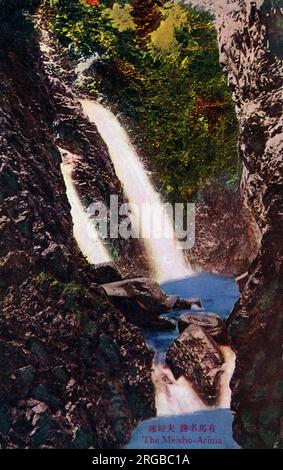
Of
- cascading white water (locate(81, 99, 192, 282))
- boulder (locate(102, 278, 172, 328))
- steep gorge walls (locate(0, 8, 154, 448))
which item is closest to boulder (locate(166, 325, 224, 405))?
steep gorge walls (locate(0, 8, 154, 448))

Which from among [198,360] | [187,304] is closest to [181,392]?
[198,360]

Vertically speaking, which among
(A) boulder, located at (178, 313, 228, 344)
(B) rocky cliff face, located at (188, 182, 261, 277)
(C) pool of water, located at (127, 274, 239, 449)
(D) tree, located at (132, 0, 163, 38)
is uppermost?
(D) tree, located at (132, 0, 163, 38)

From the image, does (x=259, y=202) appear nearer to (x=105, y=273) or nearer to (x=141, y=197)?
(x=105, y=273)

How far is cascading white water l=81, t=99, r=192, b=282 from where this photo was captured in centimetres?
645

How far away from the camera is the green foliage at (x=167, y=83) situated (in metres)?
6.45

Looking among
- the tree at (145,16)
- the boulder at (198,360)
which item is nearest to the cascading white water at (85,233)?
the boulder at (198,360)

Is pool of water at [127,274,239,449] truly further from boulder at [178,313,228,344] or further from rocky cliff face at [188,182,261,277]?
rocky cliff face at [188,182,261,277]

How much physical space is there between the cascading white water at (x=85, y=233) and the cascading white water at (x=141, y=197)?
1.26 feet

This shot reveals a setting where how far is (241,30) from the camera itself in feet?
16.5

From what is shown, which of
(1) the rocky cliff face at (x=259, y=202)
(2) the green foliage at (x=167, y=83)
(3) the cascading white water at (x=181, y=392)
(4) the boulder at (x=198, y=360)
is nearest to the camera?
(1) the rocky cliff face at (x=259, y=202)

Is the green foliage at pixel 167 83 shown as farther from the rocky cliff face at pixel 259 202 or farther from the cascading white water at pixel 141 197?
the rocky cliff face at pixel 259 202

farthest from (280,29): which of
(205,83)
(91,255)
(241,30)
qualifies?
(91,255)

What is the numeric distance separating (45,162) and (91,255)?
858 mm

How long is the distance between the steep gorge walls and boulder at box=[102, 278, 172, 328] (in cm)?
13
